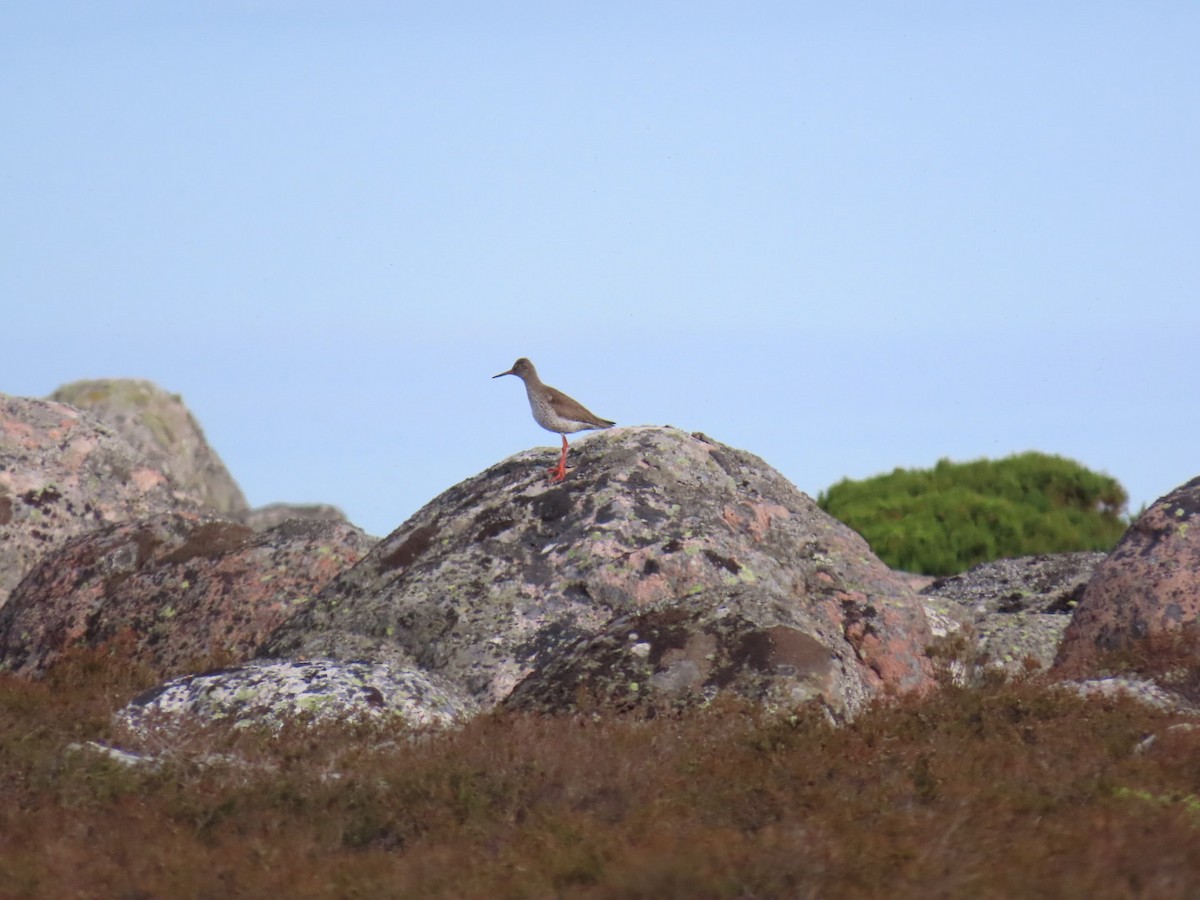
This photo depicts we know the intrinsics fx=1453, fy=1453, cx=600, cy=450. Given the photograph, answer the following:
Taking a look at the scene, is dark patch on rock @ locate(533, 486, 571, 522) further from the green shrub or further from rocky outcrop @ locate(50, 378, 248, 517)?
rocky outcrop @ locate(50, 378, 248, 517)

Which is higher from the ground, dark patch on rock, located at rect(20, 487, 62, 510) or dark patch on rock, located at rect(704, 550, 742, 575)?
dark patch on rock, located at rect(20, 487, 62, 510)

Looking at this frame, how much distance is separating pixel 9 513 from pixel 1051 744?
46.0 ft

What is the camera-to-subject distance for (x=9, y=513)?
59.8 feet

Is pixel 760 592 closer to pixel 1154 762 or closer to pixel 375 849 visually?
pixel 1154 762

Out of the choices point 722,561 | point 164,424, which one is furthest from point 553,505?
point 164,424

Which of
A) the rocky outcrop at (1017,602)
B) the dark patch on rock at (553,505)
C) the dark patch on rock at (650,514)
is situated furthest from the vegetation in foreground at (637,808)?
the rocky outcrop at (1017,602)

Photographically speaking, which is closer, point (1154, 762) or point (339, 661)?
point (1154, 762)

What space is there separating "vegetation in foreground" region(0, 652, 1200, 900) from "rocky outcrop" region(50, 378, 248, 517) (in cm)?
3314

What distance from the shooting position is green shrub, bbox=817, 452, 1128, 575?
108ft

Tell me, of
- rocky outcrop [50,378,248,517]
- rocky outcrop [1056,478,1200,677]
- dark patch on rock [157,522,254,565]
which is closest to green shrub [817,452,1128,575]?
rocky outcrop [1056,478,1200,677]

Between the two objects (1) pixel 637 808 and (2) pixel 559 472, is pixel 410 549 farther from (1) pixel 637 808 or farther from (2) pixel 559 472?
(1) pixel 637 808

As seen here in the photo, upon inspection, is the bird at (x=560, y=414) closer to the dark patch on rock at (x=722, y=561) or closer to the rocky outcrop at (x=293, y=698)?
the dark patch on rock at (x=722, y=561)

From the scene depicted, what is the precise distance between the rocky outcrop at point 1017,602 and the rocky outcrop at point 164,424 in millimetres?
25873

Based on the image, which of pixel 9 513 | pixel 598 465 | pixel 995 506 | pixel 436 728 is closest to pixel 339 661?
pixel 436 728
